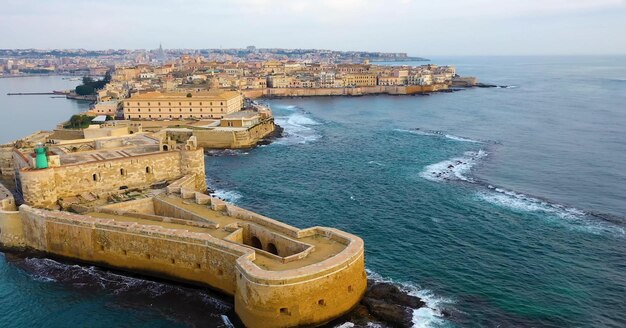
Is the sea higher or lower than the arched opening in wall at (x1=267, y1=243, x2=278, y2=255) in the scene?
lower

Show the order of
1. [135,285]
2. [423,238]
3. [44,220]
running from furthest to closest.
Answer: [423,238] < [44,220] < [135,285]

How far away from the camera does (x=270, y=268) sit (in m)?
19.4

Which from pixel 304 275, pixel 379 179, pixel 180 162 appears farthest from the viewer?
pixel 379 179

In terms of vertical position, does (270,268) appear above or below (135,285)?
above

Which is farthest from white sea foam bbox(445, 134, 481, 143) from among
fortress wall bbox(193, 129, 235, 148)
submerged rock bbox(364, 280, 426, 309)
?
submerged rock bbox(364, 280, 426, 309)

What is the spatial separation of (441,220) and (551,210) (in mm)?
7928

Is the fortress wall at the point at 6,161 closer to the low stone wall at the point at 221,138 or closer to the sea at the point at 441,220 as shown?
the sea at the point at 441,220

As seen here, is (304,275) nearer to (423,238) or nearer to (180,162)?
(423,238)

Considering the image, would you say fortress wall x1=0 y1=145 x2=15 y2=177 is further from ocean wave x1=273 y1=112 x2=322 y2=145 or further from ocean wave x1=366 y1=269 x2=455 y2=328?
ocean wave x1=366 y1=269 x2=455 y2=328

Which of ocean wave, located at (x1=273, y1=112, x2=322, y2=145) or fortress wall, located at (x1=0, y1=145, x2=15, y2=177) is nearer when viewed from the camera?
fortress wall, located at (x1=0, y1=145, x2=15, y2=177)

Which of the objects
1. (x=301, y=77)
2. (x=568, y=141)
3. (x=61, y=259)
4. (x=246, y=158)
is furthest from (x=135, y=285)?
(x=301, y=77)

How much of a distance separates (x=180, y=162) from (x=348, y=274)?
1904cm

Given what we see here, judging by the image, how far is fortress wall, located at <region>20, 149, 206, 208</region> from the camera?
27.7 metres

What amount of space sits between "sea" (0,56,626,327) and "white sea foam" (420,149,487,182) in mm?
250
